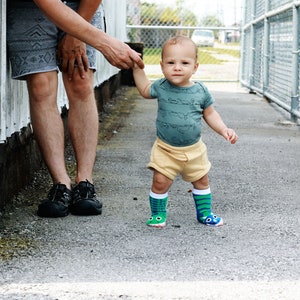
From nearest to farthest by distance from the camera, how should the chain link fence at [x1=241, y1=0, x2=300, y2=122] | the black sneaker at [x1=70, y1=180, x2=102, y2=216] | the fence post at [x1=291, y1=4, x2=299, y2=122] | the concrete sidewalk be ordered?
the concrete sidewalk
the black sneaker at [x1=70, y1=180, x2=102, y2=216]
the fence post at [x1=291, y1=4, x2=299, y2=122]
the chain link fence at [x1=241, y1=0, x2=300, y2=122]

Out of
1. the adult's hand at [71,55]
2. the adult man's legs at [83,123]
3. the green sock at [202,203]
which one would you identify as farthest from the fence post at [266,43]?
the green sock at [202,203]

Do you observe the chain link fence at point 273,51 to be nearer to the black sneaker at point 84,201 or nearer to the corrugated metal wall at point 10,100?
the corrugated metal wall at point 10,100

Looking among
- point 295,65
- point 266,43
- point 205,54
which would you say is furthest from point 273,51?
point 205,54

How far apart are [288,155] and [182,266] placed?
328 cm

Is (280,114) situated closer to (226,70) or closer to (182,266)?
(182,266)

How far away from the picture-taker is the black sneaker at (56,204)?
13.3 feet

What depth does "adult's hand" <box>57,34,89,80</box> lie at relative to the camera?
13.8 ft

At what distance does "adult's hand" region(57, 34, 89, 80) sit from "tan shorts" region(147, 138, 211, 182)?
645 mm

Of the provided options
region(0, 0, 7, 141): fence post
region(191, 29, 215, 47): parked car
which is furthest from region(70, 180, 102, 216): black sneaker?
region(191, 29, 215, 47): parked car

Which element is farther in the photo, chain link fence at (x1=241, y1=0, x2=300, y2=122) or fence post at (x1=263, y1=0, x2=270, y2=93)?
fence post at (x1=263, y1=0, x2=270, y2=93)

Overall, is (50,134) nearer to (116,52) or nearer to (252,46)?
(116,52)

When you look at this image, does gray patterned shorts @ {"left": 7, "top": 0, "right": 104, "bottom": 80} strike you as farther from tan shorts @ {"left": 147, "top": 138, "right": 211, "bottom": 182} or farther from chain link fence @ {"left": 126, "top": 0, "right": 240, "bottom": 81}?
chain link fence @ {"left": 126, "top": 0, "right": 240, "bottom": 81}

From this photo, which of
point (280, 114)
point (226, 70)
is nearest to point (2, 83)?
point (280, 114)

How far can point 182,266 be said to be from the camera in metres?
3.28
